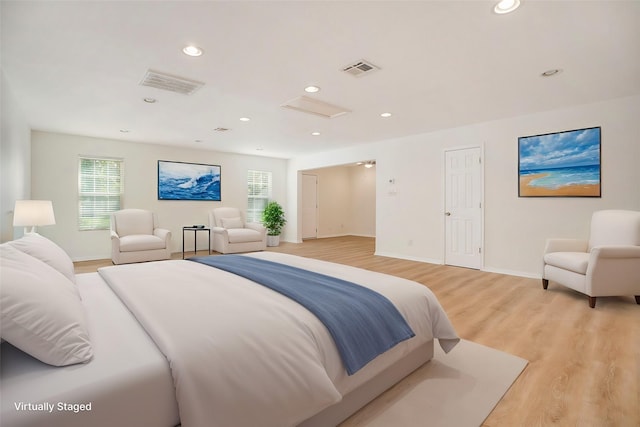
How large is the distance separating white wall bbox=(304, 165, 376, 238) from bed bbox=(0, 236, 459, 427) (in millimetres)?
8523

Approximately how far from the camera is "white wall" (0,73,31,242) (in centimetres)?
311

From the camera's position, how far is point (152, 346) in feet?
3.88

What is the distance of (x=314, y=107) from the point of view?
13.7 feet

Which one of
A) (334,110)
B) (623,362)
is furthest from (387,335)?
(334,110)

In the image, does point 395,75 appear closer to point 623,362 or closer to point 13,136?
point 623,362

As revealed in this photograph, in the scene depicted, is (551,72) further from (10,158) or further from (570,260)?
(10,158)

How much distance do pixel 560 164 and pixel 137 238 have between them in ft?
22.2

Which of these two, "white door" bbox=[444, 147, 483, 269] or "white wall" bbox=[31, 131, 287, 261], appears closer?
"white door" bbox=[444, 147, 483, 269]

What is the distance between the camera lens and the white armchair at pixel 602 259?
10.5 ft

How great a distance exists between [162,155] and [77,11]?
4.99 meters

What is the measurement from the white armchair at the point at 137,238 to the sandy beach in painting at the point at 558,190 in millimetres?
5955

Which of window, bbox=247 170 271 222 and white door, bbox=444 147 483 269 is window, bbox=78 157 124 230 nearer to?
window, bbox=247 170 271 222

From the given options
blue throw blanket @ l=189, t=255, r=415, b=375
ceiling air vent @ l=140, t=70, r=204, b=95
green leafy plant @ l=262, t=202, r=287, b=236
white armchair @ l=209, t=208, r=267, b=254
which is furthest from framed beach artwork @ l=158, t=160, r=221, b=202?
blue throw blanket @ l=189, t=255, r=415, b=375

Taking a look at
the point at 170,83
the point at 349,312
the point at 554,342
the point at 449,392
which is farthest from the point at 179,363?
the point at 170,83
